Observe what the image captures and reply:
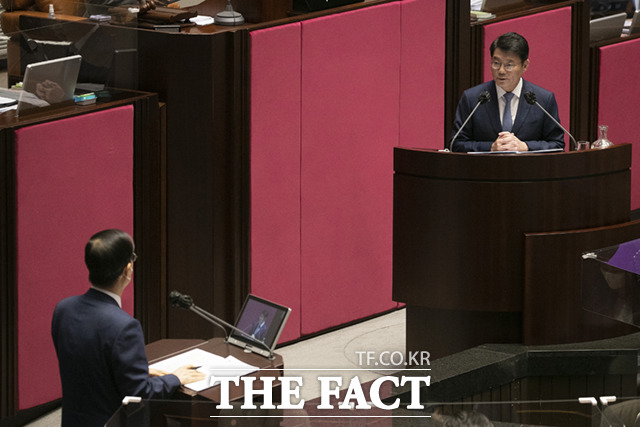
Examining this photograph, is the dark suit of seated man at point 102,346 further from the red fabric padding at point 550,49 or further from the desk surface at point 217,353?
the red fabric padding at point 550,49

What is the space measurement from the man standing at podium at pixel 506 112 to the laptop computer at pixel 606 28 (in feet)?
7.69

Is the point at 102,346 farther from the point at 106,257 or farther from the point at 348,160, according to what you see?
the point at 348,160

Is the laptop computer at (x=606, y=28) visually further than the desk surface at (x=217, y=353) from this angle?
Yes

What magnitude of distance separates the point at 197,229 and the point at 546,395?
5.66 feet

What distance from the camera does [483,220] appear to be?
5043 millimetres

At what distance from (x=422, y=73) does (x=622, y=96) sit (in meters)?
1.96

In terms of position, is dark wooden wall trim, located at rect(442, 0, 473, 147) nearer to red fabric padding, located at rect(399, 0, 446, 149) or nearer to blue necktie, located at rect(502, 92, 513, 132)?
red fabric padding, located at rect(399, 0, 446, 149)

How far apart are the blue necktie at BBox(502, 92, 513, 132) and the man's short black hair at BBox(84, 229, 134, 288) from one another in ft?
8.03

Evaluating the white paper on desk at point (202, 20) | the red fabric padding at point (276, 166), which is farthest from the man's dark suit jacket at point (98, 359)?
the white paper on desk at point (202, 20)

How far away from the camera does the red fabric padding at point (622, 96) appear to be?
7.65 meters

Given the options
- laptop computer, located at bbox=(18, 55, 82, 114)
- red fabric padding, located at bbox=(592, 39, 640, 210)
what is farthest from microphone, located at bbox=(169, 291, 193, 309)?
red fabric padding, located at bbox=(592, 39, 640, 210)

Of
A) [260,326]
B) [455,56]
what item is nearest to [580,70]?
[455,56]

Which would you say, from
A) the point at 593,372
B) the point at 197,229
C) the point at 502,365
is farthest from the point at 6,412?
the point at 593,372

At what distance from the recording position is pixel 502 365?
16.4 feet
